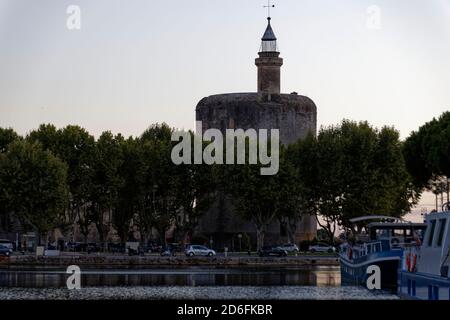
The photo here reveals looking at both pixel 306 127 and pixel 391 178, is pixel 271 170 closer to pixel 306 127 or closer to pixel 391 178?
pixel 391 178

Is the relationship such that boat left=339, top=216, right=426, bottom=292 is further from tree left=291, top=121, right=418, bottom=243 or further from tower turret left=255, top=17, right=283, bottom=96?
tower turret left=255, top=17, right=283, bottom=96

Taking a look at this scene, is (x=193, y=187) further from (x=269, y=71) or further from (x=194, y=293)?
(x=194, y=293)

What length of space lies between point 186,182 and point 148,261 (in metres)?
13.3

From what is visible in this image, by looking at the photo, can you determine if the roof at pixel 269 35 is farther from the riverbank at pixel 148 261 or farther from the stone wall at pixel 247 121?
the riverbank at pixel 148 261

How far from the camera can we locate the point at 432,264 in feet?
141

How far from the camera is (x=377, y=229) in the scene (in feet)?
237

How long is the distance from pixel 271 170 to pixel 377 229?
28.0 m

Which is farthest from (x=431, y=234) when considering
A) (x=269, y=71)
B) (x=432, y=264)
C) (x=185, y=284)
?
(x=269, y=71)

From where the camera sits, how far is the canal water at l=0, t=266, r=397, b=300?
5541 centimetres

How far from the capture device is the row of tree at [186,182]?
96000 millimetres
